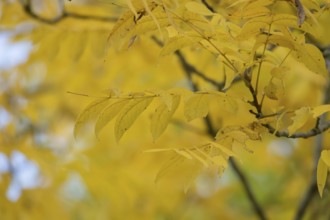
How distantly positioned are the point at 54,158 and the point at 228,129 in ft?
4.02

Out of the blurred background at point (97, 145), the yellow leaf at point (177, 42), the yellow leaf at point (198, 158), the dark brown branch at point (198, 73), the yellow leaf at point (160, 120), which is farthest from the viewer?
the blurred background at point (97, 145)

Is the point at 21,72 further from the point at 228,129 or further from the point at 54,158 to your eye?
the point at 228,129

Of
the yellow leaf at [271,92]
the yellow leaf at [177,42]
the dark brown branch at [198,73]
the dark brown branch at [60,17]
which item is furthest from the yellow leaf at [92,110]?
the dark brown branch at [60,17]

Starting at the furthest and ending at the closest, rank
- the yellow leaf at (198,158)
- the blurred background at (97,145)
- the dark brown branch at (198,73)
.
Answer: the blurred background at (97,145), the dark brown branch at (198,73), the yellow leaf at (198,158)

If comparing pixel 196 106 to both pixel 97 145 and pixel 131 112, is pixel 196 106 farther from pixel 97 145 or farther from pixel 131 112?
pixel 97 145

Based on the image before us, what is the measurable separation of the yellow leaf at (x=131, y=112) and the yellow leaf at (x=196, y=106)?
0.07 metres

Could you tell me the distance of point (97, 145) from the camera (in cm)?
265

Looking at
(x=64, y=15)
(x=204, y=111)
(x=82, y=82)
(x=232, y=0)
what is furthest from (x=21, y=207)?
(x=232, y=0)

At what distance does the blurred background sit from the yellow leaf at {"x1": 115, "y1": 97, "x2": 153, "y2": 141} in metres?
0.41

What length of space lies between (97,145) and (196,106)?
1.59 metres

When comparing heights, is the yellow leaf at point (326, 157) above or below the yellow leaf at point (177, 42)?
below

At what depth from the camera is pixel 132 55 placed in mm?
2156

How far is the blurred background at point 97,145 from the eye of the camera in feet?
5.99

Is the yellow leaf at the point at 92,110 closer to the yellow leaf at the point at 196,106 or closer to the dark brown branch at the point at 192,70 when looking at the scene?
the yellow leaf at the point at 196,106
